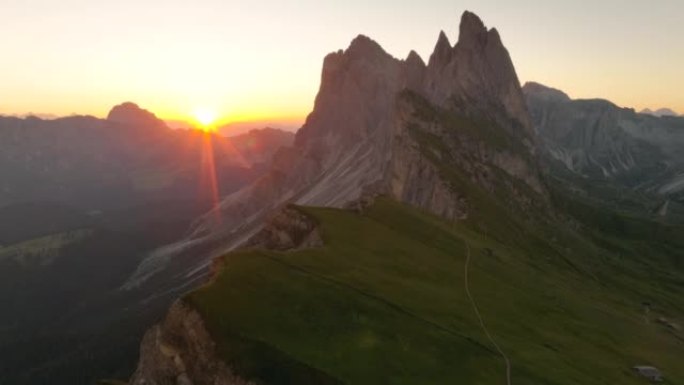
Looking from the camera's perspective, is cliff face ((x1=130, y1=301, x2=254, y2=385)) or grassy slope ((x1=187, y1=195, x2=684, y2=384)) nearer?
cliff face ((x1=130, y1=301, x2=254, y2=385))

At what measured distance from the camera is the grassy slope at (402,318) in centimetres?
5834

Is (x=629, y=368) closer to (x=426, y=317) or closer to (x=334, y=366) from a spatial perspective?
(x=426, y=317)

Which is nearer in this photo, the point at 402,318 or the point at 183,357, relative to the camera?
the point at 183,357

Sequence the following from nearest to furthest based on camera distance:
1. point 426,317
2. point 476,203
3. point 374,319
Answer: point 374,319 → point 426,317 → point 476,203

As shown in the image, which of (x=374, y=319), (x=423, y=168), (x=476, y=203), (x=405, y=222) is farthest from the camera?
(x=423, y=168)

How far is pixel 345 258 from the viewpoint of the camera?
87750 millimetres

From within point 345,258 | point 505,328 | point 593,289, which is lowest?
point 593,289

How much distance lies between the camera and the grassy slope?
58.3 m

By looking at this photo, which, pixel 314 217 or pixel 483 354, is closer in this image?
pixel 483 354

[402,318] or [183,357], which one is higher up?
[402,318]

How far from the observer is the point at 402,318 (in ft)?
230

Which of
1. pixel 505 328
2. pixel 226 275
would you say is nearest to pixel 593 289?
pixel 505 328

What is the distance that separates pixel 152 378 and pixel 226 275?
41.6ft

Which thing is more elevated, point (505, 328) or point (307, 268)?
point (307, 268)
